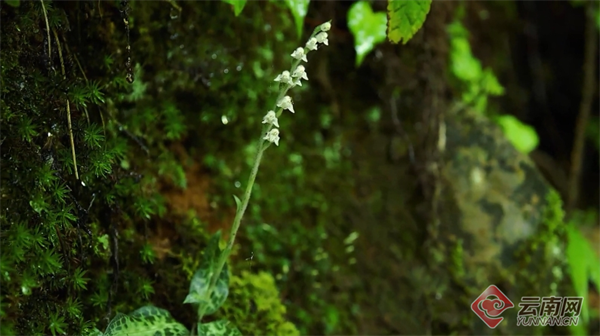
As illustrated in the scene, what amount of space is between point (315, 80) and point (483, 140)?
0.98 metres

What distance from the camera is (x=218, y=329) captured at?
1455 mm

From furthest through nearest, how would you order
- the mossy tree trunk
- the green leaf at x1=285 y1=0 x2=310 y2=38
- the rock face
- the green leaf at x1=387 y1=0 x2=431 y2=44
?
the rock face < the green leaf at x1=285 y1=0 x2=310 y2=38 < the green leaf at x1=387 y1=0 x2=431 y2=44 < the mossy tree trunk

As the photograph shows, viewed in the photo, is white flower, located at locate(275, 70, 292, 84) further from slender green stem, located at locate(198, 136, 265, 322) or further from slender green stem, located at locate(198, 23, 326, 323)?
slender green stem, located at locate(198, 136, 265, 322)

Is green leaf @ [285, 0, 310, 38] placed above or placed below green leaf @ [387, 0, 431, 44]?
above

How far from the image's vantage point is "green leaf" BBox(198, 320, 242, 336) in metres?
1.42

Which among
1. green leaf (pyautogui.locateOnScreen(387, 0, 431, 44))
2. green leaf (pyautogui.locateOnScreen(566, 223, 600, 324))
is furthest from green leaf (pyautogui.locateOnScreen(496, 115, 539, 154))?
green leaf (pyautogui.locateOnScreen(387, 0, 431, 44))

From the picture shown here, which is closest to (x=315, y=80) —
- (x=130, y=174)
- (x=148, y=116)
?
(x=148, y=116)

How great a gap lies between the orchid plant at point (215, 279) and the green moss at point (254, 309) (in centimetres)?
11

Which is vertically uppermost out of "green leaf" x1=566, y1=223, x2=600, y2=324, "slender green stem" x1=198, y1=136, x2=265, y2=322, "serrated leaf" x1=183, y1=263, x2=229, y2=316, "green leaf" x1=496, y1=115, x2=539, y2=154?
"green leaf" x1=496, y1=115, x2=539, y2=154

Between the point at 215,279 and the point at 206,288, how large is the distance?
0.22 feet

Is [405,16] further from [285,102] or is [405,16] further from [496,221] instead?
[496,221]

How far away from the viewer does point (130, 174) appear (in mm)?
1554

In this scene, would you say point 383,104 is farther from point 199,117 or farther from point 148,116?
point 148,116

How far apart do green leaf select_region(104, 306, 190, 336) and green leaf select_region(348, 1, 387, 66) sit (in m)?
1.28
